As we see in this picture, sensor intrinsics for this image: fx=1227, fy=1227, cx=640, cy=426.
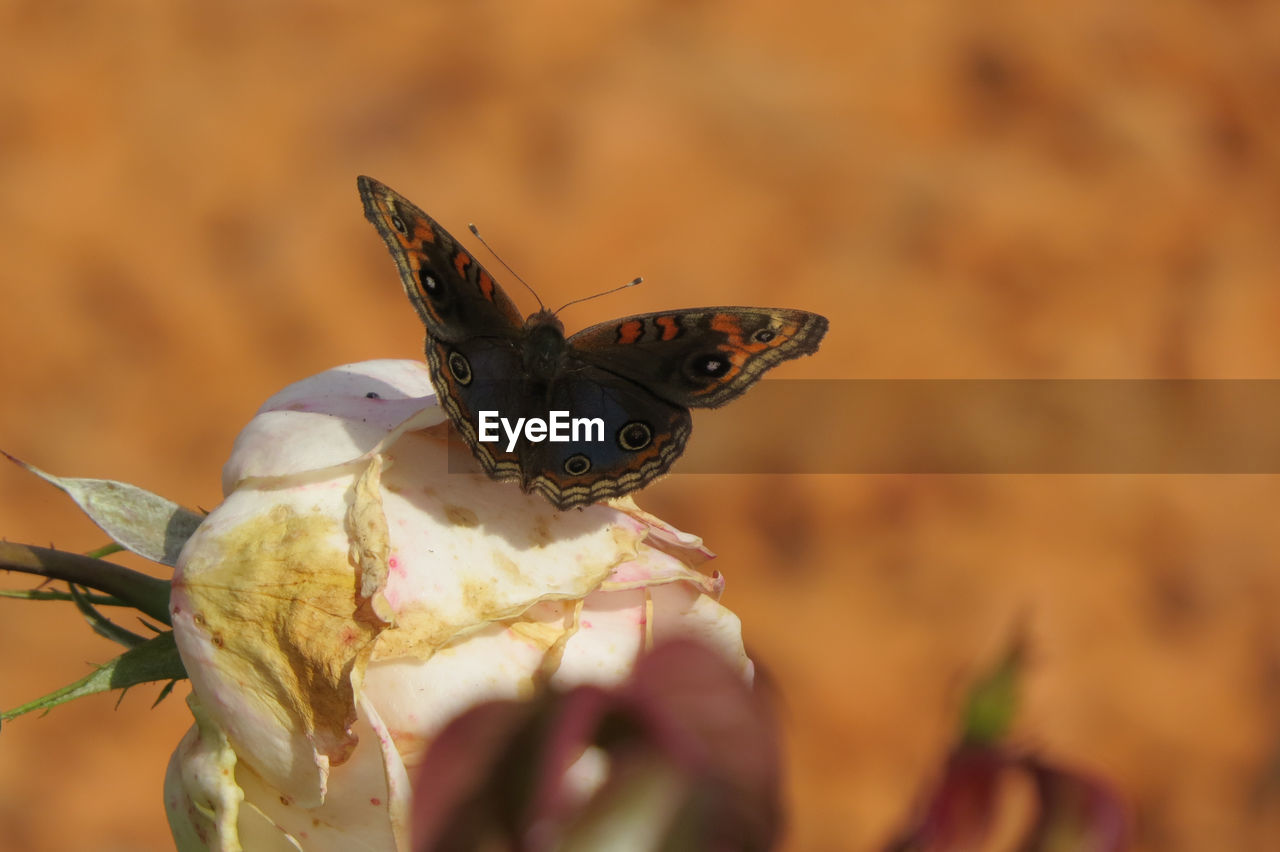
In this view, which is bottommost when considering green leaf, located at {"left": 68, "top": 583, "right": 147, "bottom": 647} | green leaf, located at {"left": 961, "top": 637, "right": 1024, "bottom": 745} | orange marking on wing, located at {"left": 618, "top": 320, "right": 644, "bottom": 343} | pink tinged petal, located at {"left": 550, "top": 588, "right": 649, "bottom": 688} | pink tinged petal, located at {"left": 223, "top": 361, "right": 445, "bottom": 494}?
green leaf, located at {"left": 961, "top": 637, "right": 1024, "bottom": 745}

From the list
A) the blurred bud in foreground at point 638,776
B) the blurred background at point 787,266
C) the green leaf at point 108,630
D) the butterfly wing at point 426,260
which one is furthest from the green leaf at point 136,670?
the blurred background at point 787,266

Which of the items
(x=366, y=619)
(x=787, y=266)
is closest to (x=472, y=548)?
(x=366, y=619)

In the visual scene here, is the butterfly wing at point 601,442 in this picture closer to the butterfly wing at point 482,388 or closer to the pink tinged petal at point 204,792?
the butterfly wing at point 482,388

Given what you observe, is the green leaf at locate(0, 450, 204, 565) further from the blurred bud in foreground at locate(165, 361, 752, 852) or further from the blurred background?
the blurred background

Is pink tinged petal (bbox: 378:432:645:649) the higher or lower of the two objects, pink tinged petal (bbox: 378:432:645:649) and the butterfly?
the lower

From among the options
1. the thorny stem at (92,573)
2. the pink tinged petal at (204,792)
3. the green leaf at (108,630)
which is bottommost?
the pink tinged petal at (204,792)

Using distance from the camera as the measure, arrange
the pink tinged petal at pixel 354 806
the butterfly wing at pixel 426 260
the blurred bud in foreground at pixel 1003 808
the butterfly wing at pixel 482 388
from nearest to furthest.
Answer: the blurred bud in foreground at pixel 1003 808 → the pink tinged petal at pixel 354 806 → the butterfly wing at pixel 482 388 → the butterfly wing at pixel 426 260

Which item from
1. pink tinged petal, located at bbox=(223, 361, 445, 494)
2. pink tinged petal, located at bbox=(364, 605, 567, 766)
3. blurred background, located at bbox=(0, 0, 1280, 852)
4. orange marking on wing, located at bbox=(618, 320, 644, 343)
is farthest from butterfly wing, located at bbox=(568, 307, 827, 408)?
blurred background, located at bbox=(0, 0, 1280, 852)

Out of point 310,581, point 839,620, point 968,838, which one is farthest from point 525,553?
point 839,620

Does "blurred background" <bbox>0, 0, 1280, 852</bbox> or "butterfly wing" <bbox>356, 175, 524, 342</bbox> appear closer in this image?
"butterfly wing" <bbox>356, 175, 524, 342</bbox>
